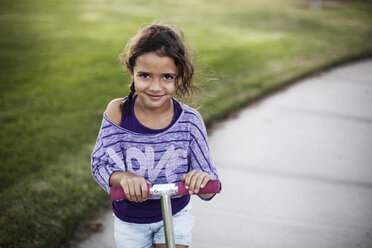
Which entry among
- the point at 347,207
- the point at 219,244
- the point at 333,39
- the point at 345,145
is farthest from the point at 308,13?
the point at 219,244

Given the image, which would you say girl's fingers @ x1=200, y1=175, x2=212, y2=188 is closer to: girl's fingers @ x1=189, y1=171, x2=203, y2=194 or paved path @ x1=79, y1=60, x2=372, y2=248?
girl's fingers @ x1=189, y1=171, x2=203, y2=194

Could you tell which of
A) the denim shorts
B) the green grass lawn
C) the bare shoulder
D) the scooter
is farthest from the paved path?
the scooter

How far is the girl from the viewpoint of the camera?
1.84m

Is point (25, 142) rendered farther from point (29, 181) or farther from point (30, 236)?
point (30, 236)

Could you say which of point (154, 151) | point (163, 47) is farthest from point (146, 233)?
point (163, 47)

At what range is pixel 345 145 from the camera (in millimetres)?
4277

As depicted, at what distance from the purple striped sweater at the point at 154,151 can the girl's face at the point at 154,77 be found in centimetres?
16

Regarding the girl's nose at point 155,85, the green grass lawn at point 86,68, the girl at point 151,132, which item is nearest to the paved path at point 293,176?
the green grass lawn at point 86,68

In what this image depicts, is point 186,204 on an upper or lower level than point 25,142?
upper

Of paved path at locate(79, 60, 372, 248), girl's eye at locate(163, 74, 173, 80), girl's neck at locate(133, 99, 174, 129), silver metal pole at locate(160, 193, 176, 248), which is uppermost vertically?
girl's eye at locate(163, 74, 173, 80)

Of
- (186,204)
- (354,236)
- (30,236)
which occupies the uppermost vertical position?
(186,204)

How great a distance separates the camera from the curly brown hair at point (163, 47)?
1831mm

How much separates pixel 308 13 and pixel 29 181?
1057 centimetres

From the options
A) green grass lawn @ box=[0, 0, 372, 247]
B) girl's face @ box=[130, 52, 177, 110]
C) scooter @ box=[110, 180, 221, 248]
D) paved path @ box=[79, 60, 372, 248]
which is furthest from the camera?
green grass lawn @ box=[0, 0, 372, 247]
